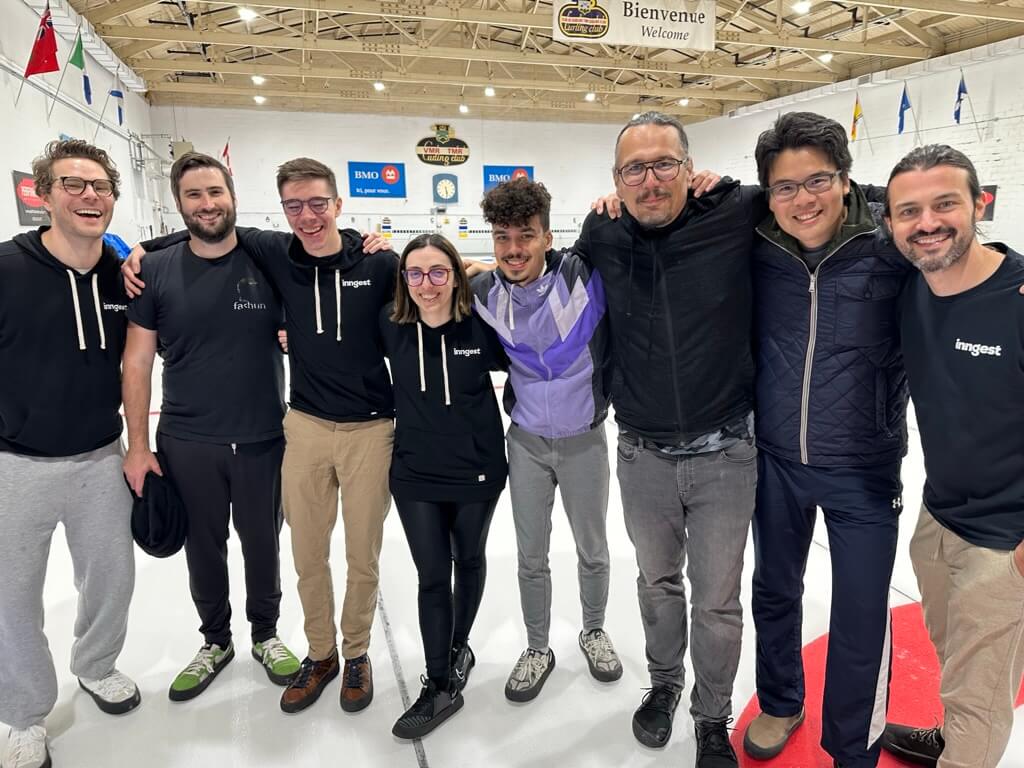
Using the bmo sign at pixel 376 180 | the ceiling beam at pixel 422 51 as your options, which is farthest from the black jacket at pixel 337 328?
the bmo sign at pixel 376 180

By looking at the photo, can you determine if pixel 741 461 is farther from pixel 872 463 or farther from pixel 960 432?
pixel 960 432

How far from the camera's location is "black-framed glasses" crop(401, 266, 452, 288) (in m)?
2.06

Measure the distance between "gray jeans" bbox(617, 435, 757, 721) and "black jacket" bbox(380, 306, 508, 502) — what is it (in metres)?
0.49

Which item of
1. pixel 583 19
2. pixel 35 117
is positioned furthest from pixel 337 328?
pixel 35 117

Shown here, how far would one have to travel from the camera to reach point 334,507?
242 cm

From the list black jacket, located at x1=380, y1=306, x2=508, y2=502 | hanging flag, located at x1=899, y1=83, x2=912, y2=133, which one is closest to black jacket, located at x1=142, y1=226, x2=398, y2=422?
black jacket, located at x1=380, y1=306, x2=508, y2=502

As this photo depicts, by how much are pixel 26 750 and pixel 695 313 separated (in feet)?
8.38

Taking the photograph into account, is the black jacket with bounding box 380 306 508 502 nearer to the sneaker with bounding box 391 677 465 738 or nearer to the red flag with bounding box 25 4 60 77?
the sneaker with bounding box 391 677 465 738

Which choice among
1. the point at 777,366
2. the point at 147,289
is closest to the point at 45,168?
the point at 147,289

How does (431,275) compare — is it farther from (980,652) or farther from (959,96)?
(959,96)

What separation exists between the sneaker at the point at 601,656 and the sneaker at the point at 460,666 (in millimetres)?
481

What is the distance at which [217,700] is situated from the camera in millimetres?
2436

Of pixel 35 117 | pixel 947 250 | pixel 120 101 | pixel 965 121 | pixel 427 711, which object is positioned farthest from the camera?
pixel 120 101

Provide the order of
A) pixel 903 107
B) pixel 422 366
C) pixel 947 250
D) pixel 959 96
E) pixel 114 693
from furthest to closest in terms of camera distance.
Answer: pixel 903 107 → pixel 959 96 → pixel 114 693 → pixel 422 366 → pixel 947 250
